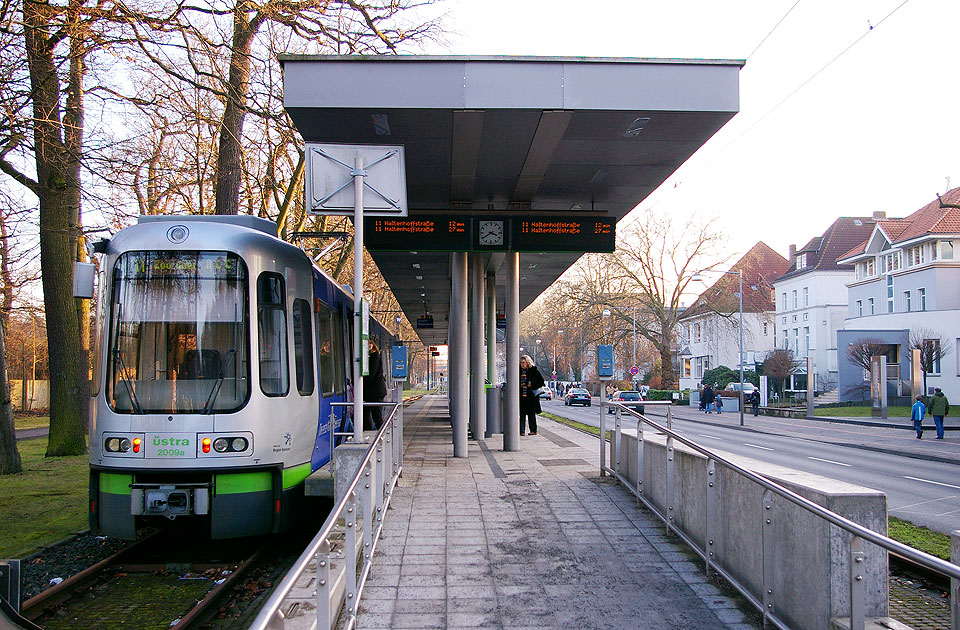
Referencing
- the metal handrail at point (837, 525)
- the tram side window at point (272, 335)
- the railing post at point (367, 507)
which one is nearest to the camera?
the metal handrail at point (837, 525)

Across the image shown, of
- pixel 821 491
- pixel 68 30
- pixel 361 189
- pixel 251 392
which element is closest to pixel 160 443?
pixel 251 392

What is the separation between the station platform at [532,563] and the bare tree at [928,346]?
3713 cm

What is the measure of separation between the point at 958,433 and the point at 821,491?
28.8 meters

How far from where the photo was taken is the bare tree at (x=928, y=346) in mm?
41812

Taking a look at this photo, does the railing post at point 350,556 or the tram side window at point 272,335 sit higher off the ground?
the tram side window at point 272,335

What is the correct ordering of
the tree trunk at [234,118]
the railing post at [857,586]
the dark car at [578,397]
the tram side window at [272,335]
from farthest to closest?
the dark car at [578,397] → the tree trunk at [234,118] → the tram side window at [272,335] → the railing post at [857,586]

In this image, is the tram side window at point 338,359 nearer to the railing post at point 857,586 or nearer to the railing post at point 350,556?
the railing post at point 350,556

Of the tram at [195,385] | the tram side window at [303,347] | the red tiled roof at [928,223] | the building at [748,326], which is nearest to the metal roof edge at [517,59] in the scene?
the tram at [195,385]

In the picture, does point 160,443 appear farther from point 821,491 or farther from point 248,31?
point 248,31

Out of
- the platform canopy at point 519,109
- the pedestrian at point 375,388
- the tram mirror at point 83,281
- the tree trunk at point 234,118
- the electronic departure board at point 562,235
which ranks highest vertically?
the tree trunk at point 234,118

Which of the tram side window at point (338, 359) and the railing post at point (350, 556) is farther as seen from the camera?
the tram side window at point (338, 359)

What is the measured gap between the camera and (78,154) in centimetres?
1214

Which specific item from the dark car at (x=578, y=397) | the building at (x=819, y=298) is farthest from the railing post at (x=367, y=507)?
the building at (x=819, y=298)

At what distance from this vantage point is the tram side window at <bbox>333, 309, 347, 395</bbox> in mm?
11531
